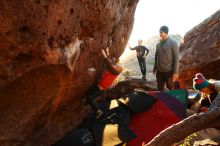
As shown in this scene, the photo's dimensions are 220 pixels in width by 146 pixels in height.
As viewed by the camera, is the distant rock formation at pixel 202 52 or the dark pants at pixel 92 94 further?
the distant rock formation at pixel 202 52

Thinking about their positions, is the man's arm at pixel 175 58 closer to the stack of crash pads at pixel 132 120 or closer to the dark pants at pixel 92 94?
the stack of crash pads at pixel 132 120

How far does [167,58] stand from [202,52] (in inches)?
188

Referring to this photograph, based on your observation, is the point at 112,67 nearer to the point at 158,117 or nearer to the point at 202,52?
the point at 158,117

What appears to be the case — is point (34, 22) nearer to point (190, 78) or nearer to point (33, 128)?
point (33, 128)

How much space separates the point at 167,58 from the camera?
11.2 m

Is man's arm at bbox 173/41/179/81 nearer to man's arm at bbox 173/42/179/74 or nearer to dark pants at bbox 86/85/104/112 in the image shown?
man's arm at bbox 173/42/179/74

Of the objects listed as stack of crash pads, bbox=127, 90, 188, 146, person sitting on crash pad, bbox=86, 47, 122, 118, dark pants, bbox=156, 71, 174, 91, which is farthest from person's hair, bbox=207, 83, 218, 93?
dark pants, bbox=156, 71, 174, 91

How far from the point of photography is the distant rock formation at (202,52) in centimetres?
1485

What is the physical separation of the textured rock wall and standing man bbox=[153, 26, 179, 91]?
2.17 meters

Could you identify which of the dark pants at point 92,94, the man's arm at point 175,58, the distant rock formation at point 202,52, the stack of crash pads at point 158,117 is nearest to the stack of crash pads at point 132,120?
the stack of crash pads at point 158,117

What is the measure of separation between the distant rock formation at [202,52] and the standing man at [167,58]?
3.99 m

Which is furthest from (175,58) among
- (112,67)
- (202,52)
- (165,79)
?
(202,52)

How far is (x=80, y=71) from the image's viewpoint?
8.37m

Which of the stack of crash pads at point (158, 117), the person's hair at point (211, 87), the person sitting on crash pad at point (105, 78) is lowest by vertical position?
the stack of crash pads at point (158, 117)
